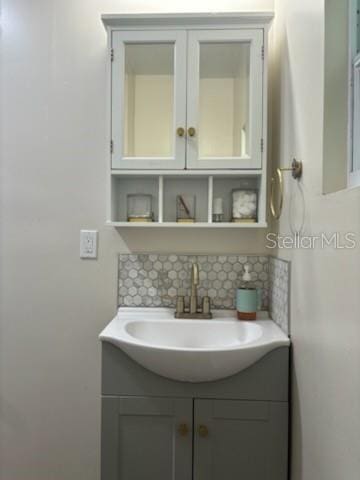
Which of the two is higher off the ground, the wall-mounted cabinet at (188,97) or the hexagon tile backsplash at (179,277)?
the wall-mounted cabinet at (188,97)

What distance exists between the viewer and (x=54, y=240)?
58.9 inches

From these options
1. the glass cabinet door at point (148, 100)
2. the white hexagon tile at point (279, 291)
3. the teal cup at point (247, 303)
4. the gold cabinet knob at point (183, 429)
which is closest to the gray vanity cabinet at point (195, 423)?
the gold cabinet knob at point (183, 429)

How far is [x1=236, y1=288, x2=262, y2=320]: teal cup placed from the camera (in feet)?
4.43

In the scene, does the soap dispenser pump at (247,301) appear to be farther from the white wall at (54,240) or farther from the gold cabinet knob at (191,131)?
the gold cabinet knob at (191,131)

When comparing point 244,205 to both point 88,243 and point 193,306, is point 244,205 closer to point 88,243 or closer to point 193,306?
point 193,306

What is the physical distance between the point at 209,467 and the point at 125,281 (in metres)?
0.75

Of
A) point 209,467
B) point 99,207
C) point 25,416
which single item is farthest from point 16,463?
point 99,207

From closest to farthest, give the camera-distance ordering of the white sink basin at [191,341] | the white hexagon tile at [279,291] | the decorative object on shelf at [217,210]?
the white sink basin at [191,341] → the white hexagon tile at [279,291] → the decorative object on shelf at [217,210]

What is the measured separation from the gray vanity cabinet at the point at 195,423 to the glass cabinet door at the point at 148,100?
72cm

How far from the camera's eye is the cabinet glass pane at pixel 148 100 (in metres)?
1.30

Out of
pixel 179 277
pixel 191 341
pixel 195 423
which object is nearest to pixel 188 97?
pixel 179 277

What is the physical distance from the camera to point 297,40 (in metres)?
1.11

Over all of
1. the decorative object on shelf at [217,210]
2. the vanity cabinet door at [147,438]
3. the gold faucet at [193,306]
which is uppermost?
the decorative object on shelf at [217,210]

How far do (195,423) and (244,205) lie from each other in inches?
32.2
